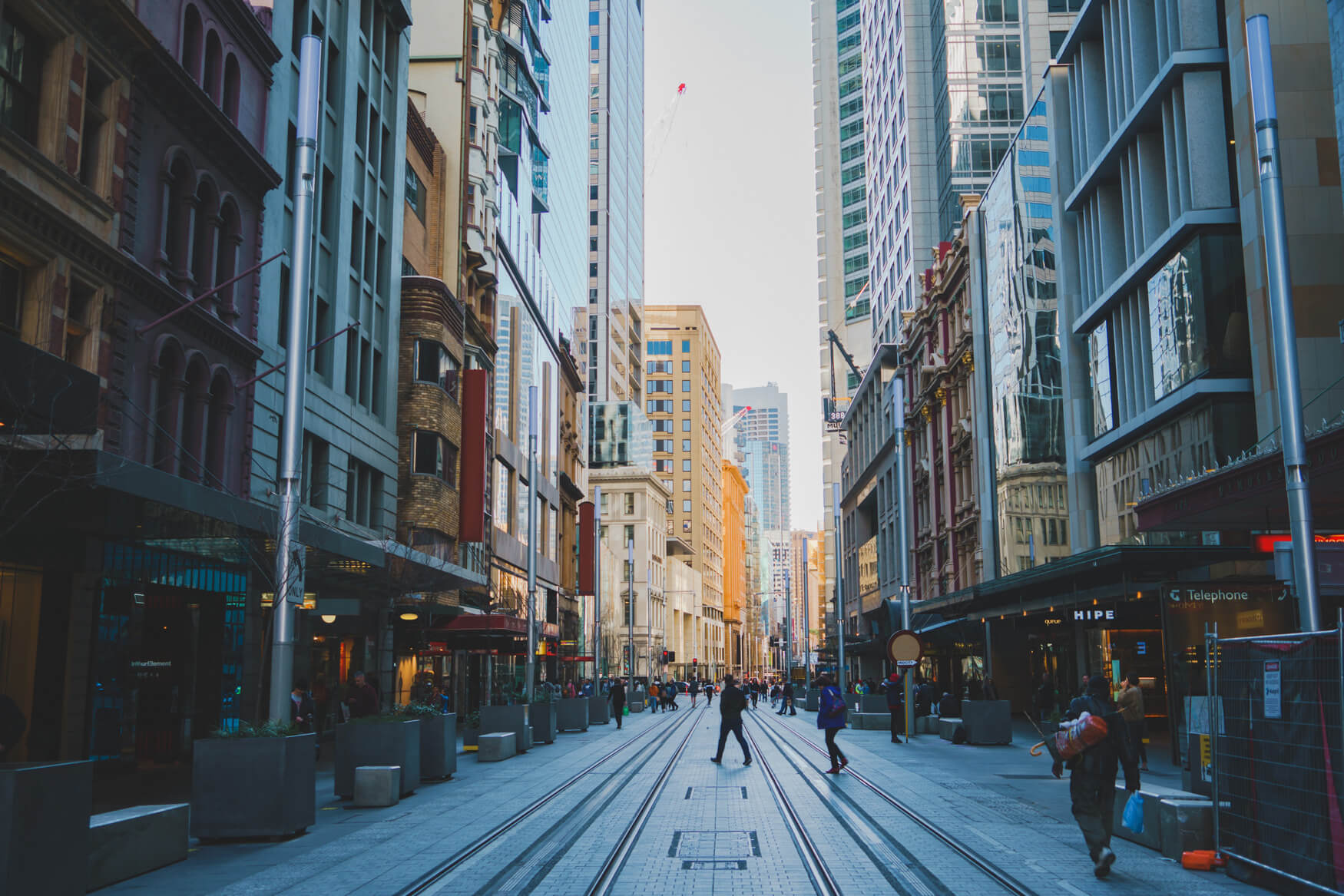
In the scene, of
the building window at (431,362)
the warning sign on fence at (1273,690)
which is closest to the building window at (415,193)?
the building window at (431,362)

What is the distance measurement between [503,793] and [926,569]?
48.0 metres

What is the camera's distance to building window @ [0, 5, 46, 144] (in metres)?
16.8

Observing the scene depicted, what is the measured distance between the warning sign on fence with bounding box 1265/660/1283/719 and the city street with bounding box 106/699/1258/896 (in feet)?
5.39

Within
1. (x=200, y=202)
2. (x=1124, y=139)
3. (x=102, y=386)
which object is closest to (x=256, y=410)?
(x=200, y=202)

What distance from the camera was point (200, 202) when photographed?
23.0m

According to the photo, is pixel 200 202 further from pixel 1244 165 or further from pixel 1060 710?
pixel 1060 710

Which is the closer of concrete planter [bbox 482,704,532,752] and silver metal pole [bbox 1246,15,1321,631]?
silver metal pole [bbox 1246,15,1321,631]

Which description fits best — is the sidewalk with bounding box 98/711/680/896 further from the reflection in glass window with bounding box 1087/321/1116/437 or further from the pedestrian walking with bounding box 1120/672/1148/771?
the reflection in glass window with bounding box 1087/321/1116/437

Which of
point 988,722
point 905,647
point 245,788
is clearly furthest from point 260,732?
point 988,722

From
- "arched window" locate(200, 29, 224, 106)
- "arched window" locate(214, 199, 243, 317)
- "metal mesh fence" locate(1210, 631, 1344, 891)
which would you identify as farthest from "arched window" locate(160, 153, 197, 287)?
"metal mesh fence" locate(1210, 631, 1344, 891)

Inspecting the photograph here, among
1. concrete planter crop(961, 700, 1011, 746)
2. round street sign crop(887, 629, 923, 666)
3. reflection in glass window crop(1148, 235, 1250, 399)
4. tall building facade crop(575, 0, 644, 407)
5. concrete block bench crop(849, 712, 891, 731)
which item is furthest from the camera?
tall building facade crop(575, 0, 644, 407)

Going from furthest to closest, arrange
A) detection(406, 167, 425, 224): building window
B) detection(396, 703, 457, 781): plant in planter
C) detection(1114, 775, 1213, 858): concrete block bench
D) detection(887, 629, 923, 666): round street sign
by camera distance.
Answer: detection(406, 167, 425, 224): building window < detection(887, 629, 923, 666): round street sign < detection(396, 703, 457, 781): plant in planter < detection(1114, 775, 1213, 858): concrete block bench

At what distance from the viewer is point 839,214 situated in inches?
5305

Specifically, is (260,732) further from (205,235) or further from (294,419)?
(205,235)
